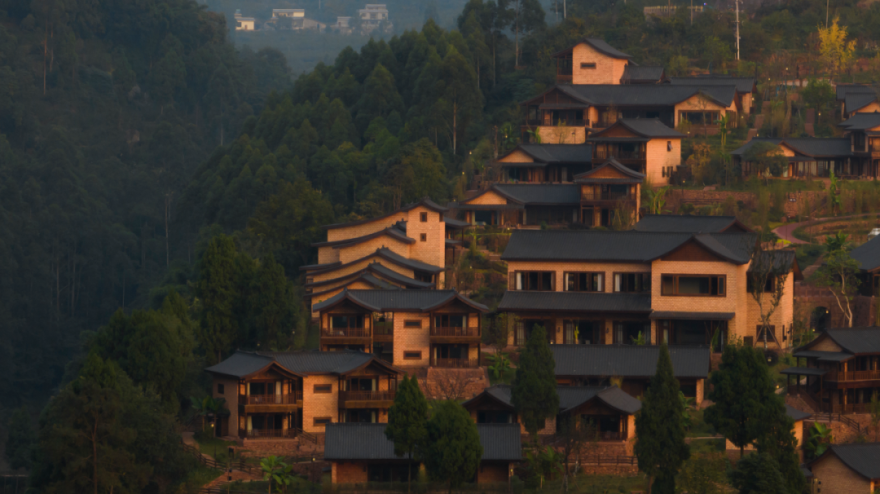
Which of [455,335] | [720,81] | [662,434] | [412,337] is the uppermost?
[720,81]

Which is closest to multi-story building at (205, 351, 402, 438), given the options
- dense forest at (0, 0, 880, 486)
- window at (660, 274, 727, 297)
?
dense forest at (0, 0, 880, 486)

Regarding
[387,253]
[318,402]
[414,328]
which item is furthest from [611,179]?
[318,402]

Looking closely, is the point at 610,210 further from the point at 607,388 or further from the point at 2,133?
the point at 2,133

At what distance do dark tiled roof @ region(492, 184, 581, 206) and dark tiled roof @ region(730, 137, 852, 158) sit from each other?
30.4 feet

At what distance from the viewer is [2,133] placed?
136m

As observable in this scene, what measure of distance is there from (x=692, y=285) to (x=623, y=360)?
6.46 m

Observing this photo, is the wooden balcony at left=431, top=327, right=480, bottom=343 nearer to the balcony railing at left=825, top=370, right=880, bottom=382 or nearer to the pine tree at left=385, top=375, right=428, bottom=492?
the pine tree at left=385, top=375, right=428, bottom=492

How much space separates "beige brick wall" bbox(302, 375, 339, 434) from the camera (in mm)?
47469

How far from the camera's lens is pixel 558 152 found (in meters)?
73.1

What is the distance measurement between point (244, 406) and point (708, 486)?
17.1 meters

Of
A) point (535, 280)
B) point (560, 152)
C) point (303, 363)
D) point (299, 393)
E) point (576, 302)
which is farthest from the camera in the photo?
point (560, 152)

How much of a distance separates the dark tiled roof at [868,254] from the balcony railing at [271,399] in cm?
2429

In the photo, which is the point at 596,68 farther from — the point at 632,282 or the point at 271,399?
the point at 271,399

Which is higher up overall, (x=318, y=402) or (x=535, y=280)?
(x=535, y=280)
